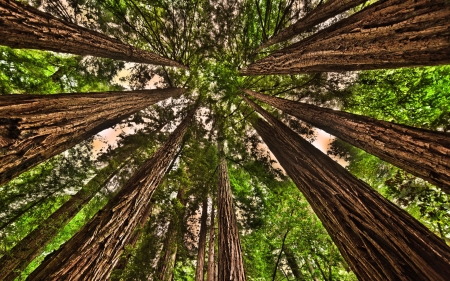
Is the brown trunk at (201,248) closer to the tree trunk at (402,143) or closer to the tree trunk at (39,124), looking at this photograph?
the tree trunk at (39,124)

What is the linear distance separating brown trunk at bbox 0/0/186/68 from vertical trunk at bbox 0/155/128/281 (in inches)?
149

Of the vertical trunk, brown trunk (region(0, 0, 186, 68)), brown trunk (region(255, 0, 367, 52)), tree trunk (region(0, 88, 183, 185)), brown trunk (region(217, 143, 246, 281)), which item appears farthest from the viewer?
the vertical trunk

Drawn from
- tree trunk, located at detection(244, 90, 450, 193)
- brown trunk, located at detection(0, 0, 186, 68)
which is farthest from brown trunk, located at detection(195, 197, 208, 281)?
brown trunk, located at detection(0, 0, 186, 68)

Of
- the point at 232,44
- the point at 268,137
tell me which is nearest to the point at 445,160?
the point at 268,137

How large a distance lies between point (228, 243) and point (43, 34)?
4.38m

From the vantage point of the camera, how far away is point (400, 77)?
16.0 ft

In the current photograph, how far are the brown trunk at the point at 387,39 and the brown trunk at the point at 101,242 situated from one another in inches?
153

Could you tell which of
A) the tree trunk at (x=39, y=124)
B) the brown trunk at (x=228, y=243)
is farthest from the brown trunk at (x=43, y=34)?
the brown trunk at (x=228, y=243)

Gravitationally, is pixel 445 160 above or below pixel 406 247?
above

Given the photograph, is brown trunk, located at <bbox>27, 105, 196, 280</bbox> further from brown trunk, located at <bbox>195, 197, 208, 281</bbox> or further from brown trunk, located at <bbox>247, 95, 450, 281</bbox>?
brown trunk, located at <bbox>195, 197, 208, 281</bbox>

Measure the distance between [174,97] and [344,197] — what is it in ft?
22.0

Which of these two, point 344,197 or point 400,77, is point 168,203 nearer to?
point 344,197

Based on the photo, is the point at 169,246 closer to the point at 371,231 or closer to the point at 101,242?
the point at 101,242

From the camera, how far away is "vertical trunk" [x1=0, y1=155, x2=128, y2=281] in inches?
183
